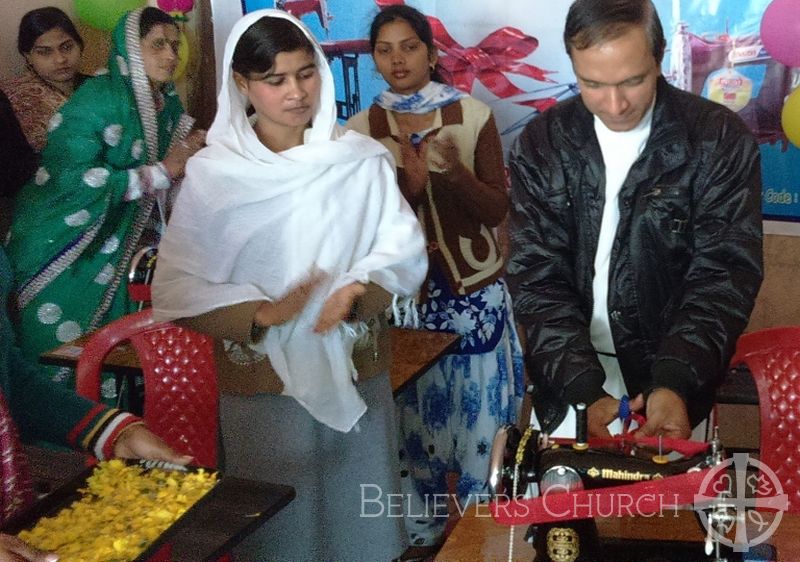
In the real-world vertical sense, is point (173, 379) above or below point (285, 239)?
below

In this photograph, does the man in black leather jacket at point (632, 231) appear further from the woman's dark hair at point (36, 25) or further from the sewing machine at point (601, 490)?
the woman's dark hair at point (36, 25)

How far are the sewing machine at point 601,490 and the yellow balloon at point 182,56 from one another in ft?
9.35

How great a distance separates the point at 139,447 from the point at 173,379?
807 millimetres

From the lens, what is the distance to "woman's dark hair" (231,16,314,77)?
2.02 m

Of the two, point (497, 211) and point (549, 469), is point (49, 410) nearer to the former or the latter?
point (549, 469)

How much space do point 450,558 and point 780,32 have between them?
7.35 ft

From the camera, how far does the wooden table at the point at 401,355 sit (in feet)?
8.21

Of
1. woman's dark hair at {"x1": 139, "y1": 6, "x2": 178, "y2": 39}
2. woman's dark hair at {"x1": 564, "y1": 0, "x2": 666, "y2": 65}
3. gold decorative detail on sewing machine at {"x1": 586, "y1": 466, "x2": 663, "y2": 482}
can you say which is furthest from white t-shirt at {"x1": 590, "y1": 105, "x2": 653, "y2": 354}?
woman's dark hair at {"x1": 139, "y1": 6, "x2": 178, "y2": 39}

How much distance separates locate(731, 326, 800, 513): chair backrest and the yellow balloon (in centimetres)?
270

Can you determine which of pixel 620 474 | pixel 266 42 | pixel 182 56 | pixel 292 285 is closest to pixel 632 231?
pixel 620 474

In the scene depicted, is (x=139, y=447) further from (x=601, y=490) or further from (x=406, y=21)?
(x=406, y=21)

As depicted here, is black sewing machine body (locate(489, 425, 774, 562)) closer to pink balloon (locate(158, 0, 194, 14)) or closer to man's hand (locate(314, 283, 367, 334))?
man's hand (locate(314, 283, 367, 334))

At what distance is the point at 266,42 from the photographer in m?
2.01

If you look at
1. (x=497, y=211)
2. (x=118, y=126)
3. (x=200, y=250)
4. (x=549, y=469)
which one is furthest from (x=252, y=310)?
(x=118, y=126)
